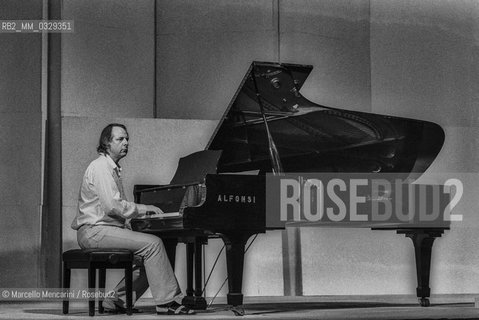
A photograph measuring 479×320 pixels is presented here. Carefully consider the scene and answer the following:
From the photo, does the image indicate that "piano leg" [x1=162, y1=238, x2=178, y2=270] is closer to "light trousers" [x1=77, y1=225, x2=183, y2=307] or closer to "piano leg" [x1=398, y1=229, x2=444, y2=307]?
"light trousers" [x1=77, y1=225, x2=183, y2=307]

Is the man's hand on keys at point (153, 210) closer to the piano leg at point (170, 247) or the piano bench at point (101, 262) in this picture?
the piano bench at point (101, 262)

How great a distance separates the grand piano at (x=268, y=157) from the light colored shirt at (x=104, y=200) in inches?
7.3

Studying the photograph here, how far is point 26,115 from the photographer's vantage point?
7297 millimetres

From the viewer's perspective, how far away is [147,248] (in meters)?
5.01

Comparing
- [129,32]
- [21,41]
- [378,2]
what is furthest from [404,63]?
[21,41]

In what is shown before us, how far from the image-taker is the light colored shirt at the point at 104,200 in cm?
504

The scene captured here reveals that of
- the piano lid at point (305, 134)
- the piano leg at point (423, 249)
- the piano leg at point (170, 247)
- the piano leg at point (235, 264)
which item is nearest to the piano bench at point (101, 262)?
the piano leg at point (235, 264)

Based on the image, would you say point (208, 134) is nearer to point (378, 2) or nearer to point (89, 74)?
point (89, 74)

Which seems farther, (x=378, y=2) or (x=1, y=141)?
(x=378, y=2)

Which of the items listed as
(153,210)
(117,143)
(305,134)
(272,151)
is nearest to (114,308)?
(153,210)

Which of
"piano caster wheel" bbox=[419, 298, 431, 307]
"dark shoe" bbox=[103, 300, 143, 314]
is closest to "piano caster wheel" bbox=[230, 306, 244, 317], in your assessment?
"dark shoe" bbox=[103, 300, 143, 314]

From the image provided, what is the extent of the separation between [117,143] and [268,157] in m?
1.19

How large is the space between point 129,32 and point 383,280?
2.94 meters

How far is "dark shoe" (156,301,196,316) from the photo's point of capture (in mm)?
5110
